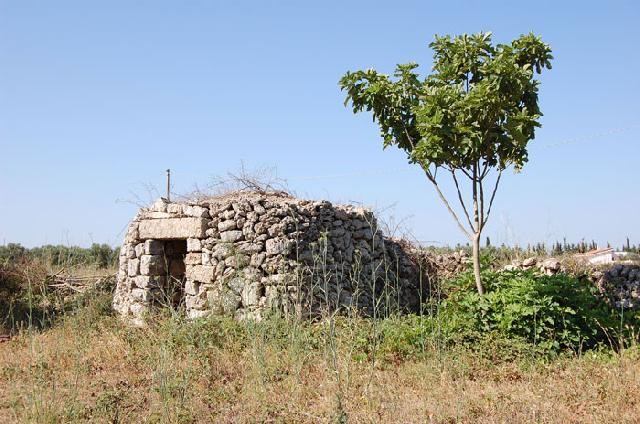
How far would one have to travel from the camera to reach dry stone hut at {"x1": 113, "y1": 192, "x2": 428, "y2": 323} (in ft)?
31.6

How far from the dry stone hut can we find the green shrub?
3.87ft

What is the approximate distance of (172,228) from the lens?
35.9 ft

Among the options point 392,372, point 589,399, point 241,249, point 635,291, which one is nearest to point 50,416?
point 392,372

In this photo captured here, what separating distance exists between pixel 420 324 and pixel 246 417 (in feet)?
11.6

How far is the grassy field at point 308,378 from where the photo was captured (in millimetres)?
5926

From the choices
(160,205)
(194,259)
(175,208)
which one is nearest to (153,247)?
(160,205)

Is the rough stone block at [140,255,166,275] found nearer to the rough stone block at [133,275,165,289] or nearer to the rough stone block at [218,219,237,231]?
the rough stone block at [133,275,165,289]

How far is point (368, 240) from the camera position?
11.7 m

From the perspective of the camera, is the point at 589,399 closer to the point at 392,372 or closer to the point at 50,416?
the point at 392,372

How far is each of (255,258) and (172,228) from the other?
1.92m

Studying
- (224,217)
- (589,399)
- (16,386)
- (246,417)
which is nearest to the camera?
(246,417)

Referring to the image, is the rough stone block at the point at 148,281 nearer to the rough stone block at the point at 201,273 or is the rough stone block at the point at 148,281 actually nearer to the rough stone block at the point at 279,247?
the rough stone block at the point at 201,273

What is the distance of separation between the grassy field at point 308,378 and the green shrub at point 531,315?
24cm

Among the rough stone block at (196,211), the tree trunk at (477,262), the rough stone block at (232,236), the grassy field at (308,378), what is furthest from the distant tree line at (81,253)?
the tree trunk at (477,262)
